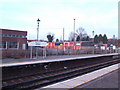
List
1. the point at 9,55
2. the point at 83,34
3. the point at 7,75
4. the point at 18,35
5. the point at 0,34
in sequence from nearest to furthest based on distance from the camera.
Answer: the point at 7,75
the point at 9,55
the point at 0,34
the point at 18,35
the point at 83,34

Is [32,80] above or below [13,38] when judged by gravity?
below

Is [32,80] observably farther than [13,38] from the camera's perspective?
No

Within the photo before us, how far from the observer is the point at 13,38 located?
44.7 meters

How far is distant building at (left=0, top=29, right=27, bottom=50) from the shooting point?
4161 centimetres

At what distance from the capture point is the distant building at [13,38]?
137ft

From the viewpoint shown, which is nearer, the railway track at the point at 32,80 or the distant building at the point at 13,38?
the railway track at the point at 32,80

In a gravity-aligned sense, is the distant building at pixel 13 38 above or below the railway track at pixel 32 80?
above

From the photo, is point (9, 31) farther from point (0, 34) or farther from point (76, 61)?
point (76, 61)

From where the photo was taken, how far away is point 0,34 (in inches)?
1647

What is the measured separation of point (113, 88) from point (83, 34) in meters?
A: 83.7

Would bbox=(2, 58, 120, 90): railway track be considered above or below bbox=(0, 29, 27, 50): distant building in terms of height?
below

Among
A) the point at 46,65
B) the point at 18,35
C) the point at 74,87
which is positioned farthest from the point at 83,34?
the point at 74,87

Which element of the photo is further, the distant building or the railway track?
the distant building

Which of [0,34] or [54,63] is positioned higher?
[0,34]
